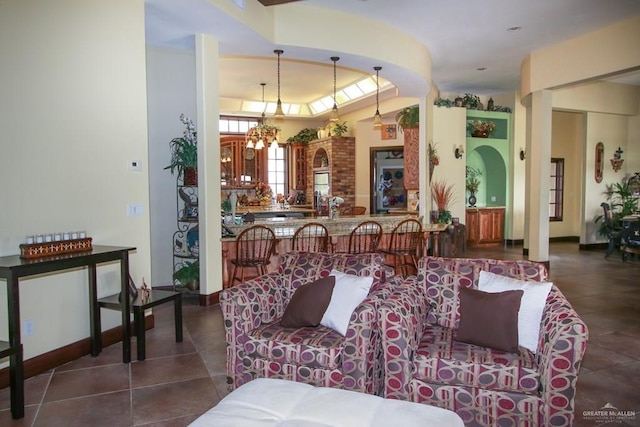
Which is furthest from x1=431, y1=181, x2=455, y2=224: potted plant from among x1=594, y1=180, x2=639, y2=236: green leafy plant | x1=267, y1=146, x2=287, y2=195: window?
x1=267, y1=146, x2=287, y2=195: window

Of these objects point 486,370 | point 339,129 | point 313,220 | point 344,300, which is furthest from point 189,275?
point 339,129

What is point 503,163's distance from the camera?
10.1 m

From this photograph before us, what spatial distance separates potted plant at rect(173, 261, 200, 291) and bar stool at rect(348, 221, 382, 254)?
194 centimetres

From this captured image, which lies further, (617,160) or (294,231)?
(617,160)

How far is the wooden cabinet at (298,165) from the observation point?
11.6 metres

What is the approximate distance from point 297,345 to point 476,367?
0.98 metres

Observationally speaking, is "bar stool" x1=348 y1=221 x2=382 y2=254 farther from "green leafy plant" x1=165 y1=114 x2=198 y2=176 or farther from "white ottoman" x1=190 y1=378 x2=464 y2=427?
"white ottoman" x1=190 y1=378 x2=464 y2=427

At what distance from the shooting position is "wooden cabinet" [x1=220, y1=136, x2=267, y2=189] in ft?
34.9

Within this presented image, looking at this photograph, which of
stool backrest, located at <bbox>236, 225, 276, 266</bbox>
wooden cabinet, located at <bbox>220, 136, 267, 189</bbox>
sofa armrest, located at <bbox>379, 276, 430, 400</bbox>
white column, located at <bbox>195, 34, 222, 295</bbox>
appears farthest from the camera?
wooden cabinet, located at <bbox>220, 136, 267, 189</bbox>

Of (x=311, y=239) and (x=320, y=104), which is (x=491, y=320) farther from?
(x=320, y=104)

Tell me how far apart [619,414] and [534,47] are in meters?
6.07

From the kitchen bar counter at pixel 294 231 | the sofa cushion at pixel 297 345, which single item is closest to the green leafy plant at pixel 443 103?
the kitchen bar counter at pixel 294 231

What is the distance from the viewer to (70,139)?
3.56 metres

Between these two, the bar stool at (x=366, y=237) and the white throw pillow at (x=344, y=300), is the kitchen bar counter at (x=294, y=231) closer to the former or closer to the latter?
the bar stool at (x=366, y=237)
